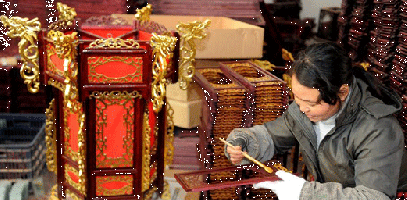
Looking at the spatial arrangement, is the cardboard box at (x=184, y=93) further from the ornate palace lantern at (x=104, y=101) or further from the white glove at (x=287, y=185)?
the white glove at (x=287, y=185)

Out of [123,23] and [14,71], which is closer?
[123,23]

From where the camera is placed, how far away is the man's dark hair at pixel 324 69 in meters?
1.88

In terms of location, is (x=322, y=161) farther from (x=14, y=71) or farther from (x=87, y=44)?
(x=14, y=71)

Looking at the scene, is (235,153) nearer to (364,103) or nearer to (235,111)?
(364,103)

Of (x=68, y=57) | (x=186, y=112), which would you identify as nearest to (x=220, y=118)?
(x=186, y=112)

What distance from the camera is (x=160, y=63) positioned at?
263 centimetres

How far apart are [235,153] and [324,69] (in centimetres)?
66

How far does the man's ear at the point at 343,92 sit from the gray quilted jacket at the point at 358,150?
4cm

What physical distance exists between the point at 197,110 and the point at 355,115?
209 centimetres

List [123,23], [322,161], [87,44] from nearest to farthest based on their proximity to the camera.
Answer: [322,161], [87,44], [123,23]

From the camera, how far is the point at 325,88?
1.90 metres

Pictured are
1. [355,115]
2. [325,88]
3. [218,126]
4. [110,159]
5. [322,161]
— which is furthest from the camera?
[218,126]

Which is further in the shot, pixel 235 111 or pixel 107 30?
pixel 107 30

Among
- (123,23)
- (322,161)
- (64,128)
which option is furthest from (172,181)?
(322,161)
